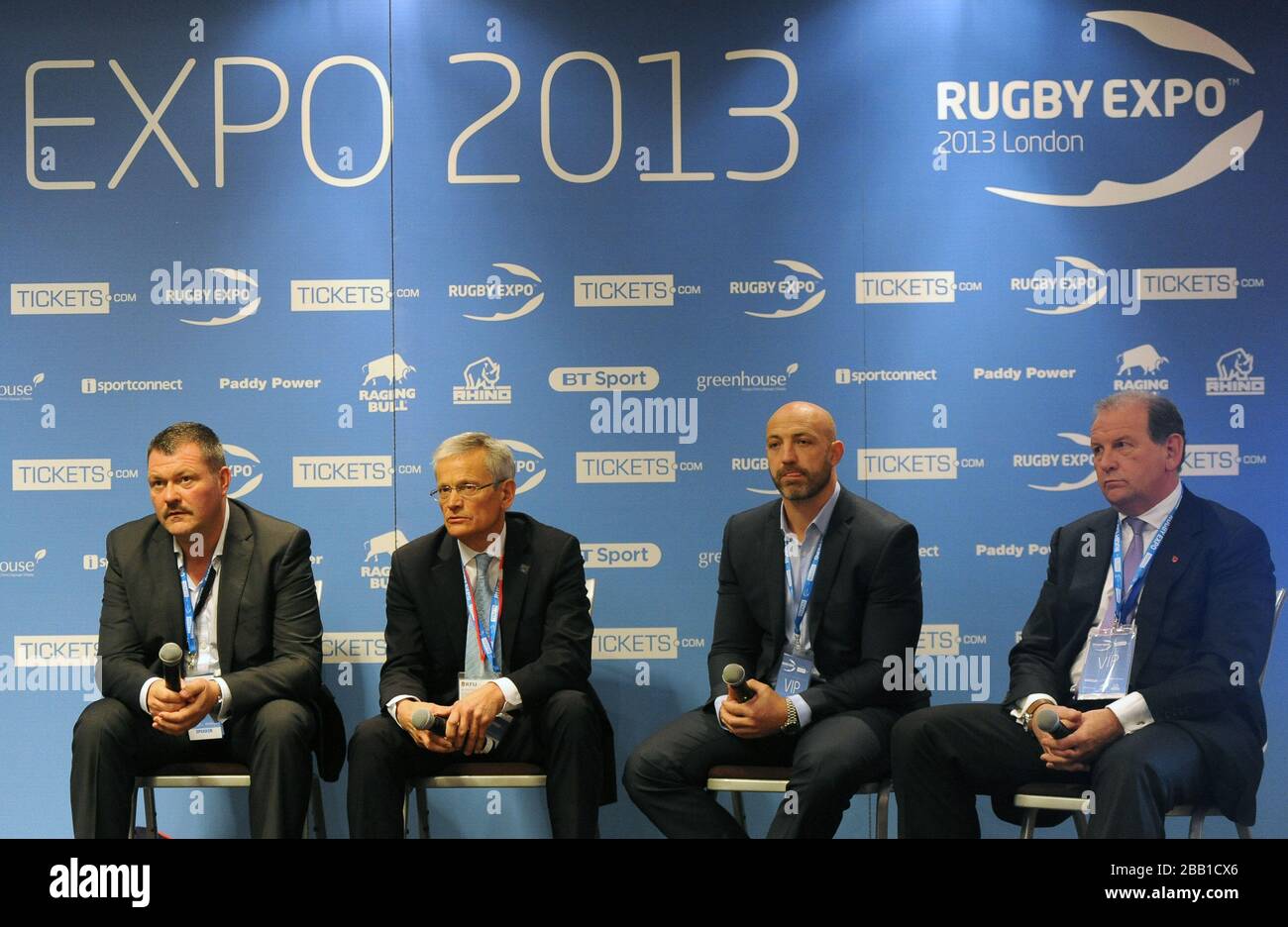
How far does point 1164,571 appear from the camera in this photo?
12.7 ft

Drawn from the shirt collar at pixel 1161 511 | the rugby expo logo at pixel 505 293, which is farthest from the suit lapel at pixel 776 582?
the rugby expo logo at pixel 505 293

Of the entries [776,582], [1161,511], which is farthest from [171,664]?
[1161,511]

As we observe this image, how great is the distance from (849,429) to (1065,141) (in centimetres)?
139

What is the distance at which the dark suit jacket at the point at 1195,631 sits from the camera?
12.1 ft

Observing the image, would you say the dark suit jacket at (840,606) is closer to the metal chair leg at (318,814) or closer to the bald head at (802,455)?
the bald head at (802,455)

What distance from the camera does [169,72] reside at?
193 inches

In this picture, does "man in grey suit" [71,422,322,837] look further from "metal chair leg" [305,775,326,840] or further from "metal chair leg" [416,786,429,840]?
"metal chair leg" [416,786,429,840]

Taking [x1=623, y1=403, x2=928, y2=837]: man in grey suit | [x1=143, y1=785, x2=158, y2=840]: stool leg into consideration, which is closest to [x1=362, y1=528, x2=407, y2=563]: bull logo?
[x1=143, y1=785, x2=158, y2=840]: stool leg

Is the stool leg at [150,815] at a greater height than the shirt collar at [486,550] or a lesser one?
lesser

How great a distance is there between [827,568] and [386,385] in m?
1.88

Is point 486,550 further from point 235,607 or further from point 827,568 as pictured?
point 827,568

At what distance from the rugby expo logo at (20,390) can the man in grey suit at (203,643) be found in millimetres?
936

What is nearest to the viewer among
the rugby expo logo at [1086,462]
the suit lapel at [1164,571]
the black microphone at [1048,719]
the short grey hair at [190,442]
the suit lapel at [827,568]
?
the black microphone at [1048,719]
